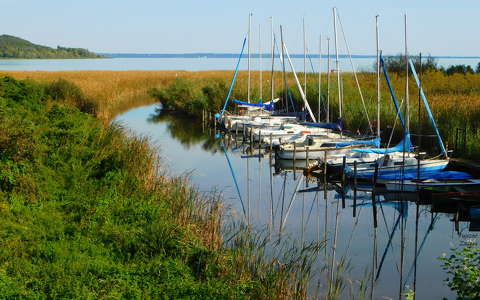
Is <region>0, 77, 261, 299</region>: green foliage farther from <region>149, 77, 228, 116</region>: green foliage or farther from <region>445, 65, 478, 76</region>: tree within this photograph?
<region>445, 65, 478, 76</region>: tree

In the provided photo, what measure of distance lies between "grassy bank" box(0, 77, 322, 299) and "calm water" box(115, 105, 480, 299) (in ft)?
6.24

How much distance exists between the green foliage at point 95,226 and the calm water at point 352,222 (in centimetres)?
266

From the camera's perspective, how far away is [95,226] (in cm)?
1205

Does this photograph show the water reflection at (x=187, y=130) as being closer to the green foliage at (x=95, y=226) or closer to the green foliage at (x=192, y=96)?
the green foliage at (x=192, y=96)

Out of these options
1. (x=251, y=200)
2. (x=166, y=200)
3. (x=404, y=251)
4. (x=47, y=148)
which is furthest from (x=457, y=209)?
(x=47, y=148)

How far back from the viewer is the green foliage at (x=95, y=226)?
371 inches

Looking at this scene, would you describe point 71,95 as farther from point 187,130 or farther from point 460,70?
point 460,70

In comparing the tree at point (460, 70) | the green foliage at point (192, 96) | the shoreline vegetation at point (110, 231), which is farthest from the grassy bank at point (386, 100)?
the shoreline vegetation at point (110, 231)

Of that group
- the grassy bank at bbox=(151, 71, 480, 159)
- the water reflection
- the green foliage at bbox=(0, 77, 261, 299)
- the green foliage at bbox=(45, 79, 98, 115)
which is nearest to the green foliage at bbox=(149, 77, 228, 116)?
the grassy bank at bbox=(151, 71, 480, 159)

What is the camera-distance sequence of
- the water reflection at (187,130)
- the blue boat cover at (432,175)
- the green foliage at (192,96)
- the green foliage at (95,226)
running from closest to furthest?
1. the green foliage at (95,226)
2. the blue boat cover at (432,175)
3. the water reflection at (187,130)
4. the green foliage at (192,96)

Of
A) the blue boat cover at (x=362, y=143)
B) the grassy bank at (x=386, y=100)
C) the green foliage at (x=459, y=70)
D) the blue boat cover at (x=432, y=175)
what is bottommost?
the blue boat cover at (x=432, y=175)

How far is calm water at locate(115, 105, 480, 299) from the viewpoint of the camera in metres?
13.3

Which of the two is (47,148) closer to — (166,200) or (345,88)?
(166,200)

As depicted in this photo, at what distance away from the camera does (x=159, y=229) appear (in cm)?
1167
